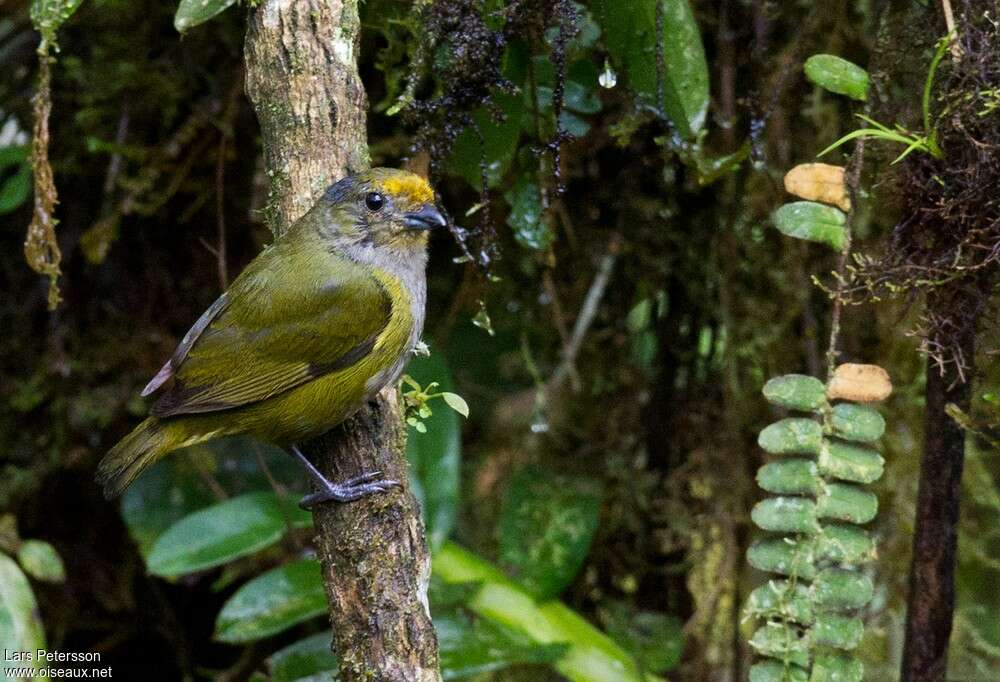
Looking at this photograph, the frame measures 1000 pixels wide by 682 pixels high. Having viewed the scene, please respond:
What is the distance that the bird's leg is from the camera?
1.89 metres

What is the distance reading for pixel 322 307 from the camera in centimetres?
239

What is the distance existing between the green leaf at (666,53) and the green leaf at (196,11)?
0.79 metres

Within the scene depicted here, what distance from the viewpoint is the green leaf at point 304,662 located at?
8.60ft

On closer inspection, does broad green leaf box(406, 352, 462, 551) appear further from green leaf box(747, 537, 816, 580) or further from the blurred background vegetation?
green leaf box(747, 537, 816, 580)

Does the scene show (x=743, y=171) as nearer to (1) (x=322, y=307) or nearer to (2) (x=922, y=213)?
(2) (x=922, y=213)

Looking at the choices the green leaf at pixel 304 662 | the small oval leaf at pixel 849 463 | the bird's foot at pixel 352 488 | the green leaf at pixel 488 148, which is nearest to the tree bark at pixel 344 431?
the bird's foot at pixel 352 488

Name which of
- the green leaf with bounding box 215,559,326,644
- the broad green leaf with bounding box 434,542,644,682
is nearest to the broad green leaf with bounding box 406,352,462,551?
the broad green leaf with bounding box 434,542,644,682

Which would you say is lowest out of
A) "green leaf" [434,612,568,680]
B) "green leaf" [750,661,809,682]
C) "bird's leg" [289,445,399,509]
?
"green leaf" [434,612,568,680]

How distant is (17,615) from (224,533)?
49 cm

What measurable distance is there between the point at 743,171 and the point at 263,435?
1430 mm

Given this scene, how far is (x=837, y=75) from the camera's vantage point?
79.3 inches

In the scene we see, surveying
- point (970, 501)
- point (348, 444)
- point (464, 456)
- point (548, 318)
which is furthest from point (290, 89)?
point (970, 501)

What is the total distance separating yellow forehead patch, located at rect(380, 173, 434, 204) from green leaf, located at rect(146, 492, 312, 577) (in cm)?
86

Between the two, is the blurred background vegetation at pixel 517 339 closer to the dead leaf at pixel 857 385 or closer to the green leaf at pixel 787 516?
the dead leaf at pixel 857 385
